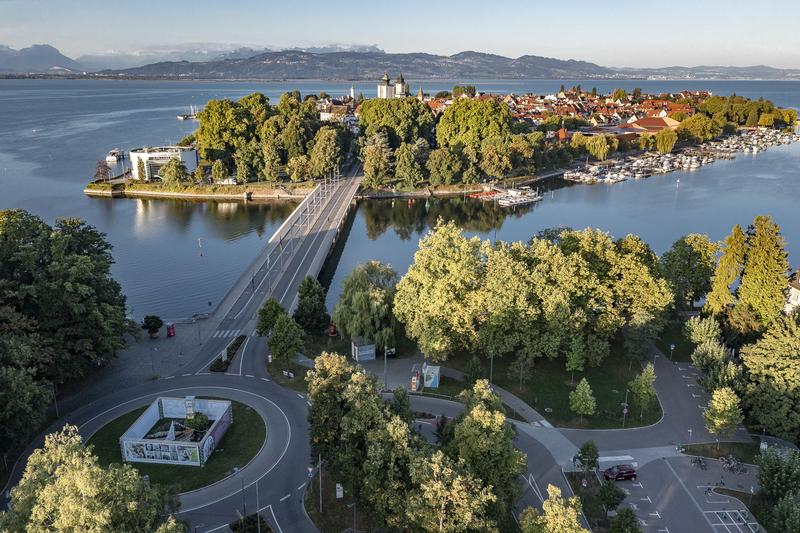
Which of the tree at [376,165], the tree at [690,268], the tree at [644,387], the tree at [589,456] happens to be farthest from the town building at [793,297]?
the tree at [376,165]

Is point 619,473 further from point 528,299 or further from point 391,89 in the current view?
point 391,89

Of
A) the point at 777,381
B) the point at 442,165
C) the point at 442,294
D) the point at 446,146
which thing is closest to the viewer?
Result: the point at 777,381

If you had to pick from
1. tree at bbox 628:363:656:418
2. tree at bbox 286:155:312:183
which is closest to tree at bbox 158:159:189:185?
tree at bbox 286:155:312:183

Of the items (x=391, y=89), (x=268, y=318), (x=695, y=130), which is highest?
(x=391, y=89)

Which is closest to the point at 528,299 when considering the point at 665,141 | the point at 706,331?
the point at 706,331

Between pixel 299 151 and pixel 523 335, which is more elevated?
pixel 299 151

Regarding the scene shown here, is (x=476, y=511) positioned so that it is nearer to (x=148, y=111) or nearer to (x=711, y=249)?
(x=711, y=249)

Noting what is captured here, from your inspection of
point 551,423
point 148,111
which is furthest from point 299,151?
point 148,111
